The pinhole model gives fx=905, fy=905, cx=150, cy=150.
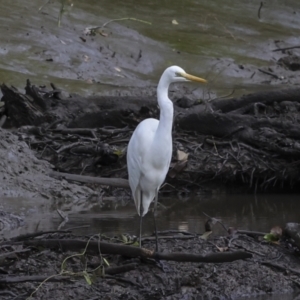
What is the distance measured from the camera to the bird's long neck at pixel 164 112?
23.3ft

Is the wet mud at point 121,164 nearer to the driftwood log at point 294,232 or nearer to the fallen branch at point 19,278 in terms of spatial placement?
the fallen branch at point 19,278

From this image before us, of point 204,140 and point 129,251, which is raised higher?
point 129,251

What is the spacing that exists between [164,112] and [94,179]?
321cm

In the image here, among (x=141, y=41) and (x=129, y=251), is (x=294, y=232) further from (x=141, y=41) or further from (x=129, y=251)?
(x=141, y=41)

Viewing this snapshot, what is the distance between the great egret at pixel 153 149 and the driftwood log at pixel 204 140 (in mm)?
2749

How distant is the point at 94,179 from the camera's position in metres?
10.1

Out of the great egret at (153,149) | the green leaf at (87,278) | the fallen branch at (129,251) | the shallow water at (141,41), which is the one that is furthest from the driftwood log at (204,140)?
the green leaf at (87,278)

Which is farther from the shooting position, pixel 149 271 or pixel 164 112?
pixel 164 112

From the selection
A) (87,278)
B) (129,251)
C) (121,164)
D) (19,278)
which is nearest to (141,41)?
(121,164)

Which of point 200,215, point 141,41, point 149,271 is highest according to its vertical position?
point 149,271

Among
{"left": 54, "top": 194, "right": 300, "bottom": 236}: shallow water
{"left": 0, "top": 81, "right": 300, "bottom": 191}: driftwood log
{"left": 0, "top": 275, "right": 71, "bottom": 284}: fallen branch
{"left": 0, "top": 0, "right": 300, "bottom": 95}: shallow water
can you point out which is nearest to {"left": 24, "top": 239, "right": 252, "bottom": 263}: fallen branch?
{"left": 0, "top": 275, "right": 71, "bottom": 284}: fallen branch

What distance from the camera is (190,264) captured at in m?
6.80

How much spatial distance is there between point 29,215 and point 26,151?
175 cm

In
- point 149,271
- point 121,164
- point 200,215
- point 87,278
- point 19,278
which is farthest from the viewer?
point 121,164
